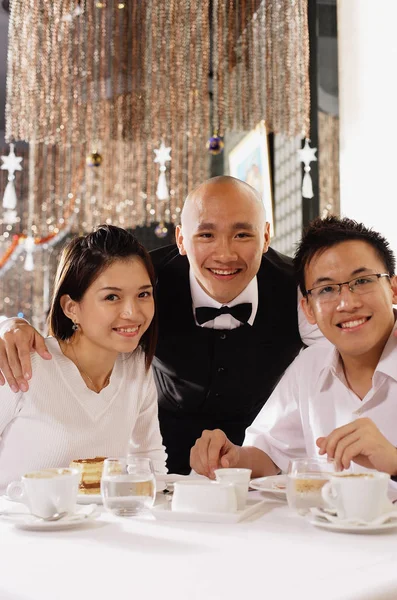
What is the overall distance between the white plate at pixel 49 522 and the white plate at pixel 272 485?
0.32 m

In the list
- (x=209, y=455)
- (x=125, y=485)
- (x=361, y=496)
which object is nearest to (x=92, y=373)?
(x=209, y=455)

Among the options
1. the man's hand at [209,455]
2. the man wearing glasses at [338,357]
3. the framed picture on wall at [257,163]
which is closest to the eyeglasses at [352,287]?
the man wearing glasses at [338,357]

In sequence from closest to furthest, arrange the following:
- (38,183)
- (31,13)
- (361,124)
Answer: (361,124) < (31,13) < (38,183)

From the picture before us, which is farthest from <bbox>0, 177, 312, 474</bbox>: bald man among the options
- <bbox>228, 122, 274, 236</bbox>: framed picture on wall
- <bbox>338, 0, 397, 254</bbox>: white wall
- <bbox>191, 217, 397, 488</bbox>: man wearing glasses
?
<bbox>228, 122, 274, 236</bbox>: framed picture on wall

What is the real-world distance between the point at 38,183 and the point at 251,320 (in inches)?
124

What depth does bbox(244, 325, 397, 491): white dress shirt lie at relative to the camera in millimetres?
1508

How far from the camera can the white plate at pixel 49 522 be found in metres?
0.98

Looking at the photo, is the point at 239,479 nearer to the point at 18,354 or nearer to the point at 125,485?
the point at 125,485

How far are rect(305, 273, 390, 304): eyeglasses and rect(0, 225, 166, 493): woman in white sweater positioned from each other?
0.43m

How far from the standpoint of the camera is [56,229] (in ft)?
16.8

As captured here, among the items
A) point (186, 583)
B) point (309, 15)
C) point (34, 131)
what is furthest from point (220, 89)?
point (186, 583)

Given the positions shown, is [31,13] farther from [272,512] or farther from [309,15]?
[272,512]

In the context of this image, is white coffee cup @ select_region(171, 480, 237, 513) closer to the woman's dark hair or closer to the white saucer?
the white saucer

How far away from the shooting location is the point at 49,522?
981mm
